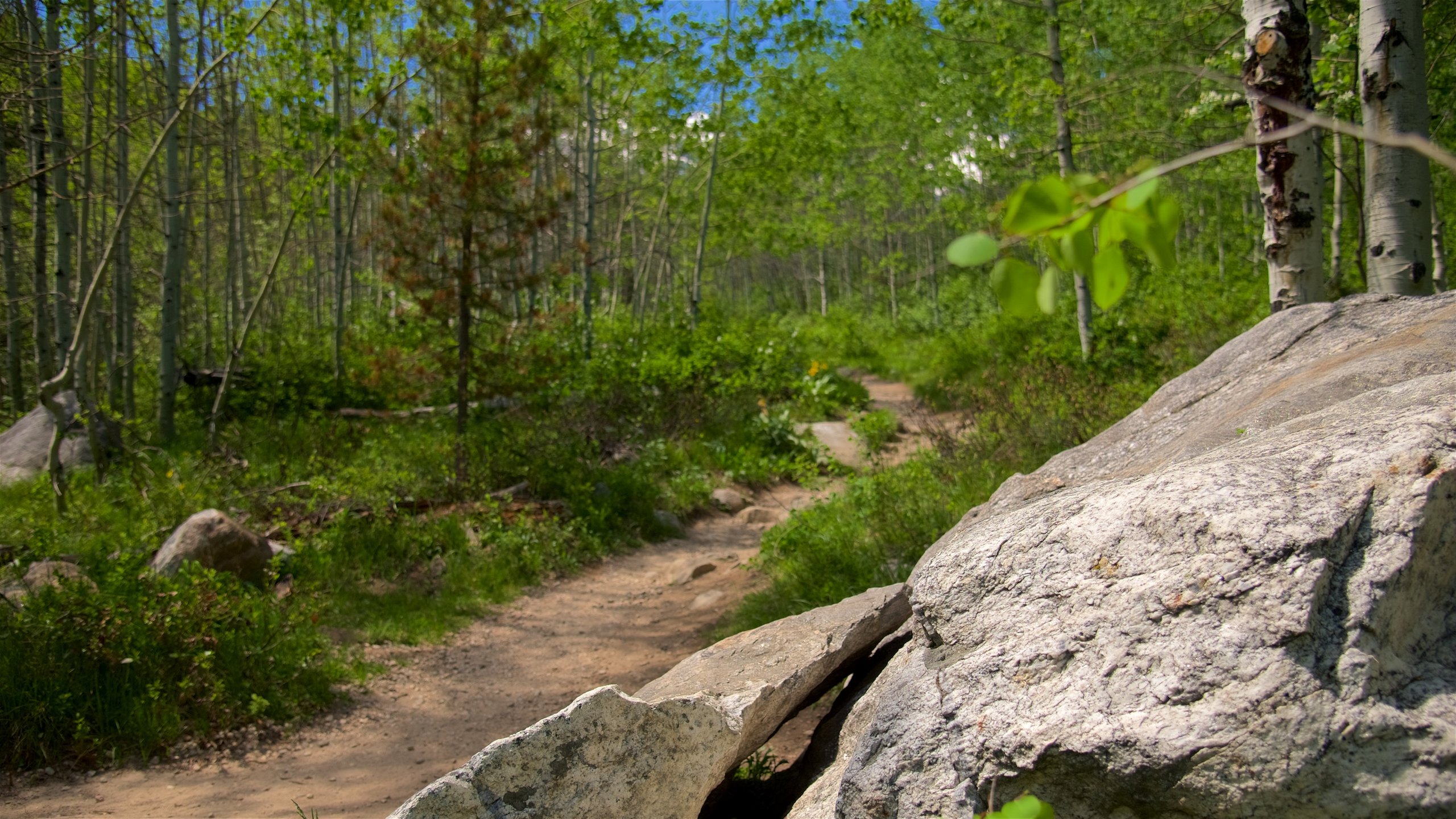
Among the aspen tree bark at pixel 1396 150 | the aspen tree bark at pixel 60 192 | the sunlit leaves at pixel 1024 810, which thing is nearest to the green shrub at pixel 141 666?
the aspen tree bark at pixel 60 192

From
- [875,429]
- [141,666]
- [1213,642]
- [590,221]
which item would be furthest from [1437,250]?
[141,666]

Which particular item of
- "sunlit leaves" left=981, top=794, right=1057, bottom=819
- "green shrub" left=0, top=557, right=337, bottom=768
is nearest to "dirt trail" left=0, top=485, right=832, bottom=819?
"green shrub" left=0, top=557, right=337, bottom=768

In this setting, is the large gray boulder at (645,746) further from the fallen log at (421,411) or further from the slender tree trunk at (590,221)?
the slender tree trunk at (590,221)

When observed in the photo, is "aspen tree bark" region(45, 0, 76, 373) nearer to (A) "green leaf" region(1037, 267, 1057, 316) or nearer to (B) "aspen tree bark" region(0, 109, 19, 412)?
(B) "aspen tree bark" region(0, 109, 19, 412)

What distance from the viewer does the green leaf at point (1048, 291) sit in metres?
0.86

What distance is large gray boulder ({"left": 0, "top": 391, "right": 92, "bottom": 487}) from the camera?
827 centimetres

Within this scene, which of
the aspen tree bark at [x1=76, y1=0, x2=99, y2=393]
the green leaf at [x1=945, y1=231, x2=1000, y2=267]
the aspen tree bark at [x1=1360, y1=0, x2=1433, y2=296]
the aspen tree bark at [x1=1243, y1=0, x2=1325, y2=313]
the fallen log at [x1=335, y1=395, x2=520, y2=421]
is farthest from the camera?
the fallen log at [x1=335, y1=395, x2=520, y2=421]

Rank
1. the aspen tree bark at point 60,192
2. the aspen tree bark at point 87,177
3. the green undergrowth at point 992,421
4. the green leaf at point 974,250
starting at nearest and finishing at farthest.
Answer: the green leaf at point 974,250, the green undergrowth at point 992,421, the aspen tree bark at point 87,177, the aspen tree bark at point 60,192

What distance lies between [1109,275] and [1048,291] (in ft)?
0.21

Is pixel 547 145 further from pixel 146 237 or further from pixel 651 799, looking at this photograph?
pixel 146 237

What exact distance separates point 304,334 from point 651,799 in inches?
589

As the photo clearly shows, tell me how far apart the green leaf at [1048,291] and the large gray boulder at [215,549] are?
6.15 metres

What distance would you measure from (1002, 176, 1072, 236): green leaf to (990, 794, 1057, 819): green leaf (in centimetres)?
65

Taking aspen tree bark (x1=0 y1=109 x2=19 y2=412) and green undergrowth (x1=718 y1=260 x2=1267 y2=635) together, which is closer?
green undergrowth (x1=718 y1=260 x2=1267 y2=635)
